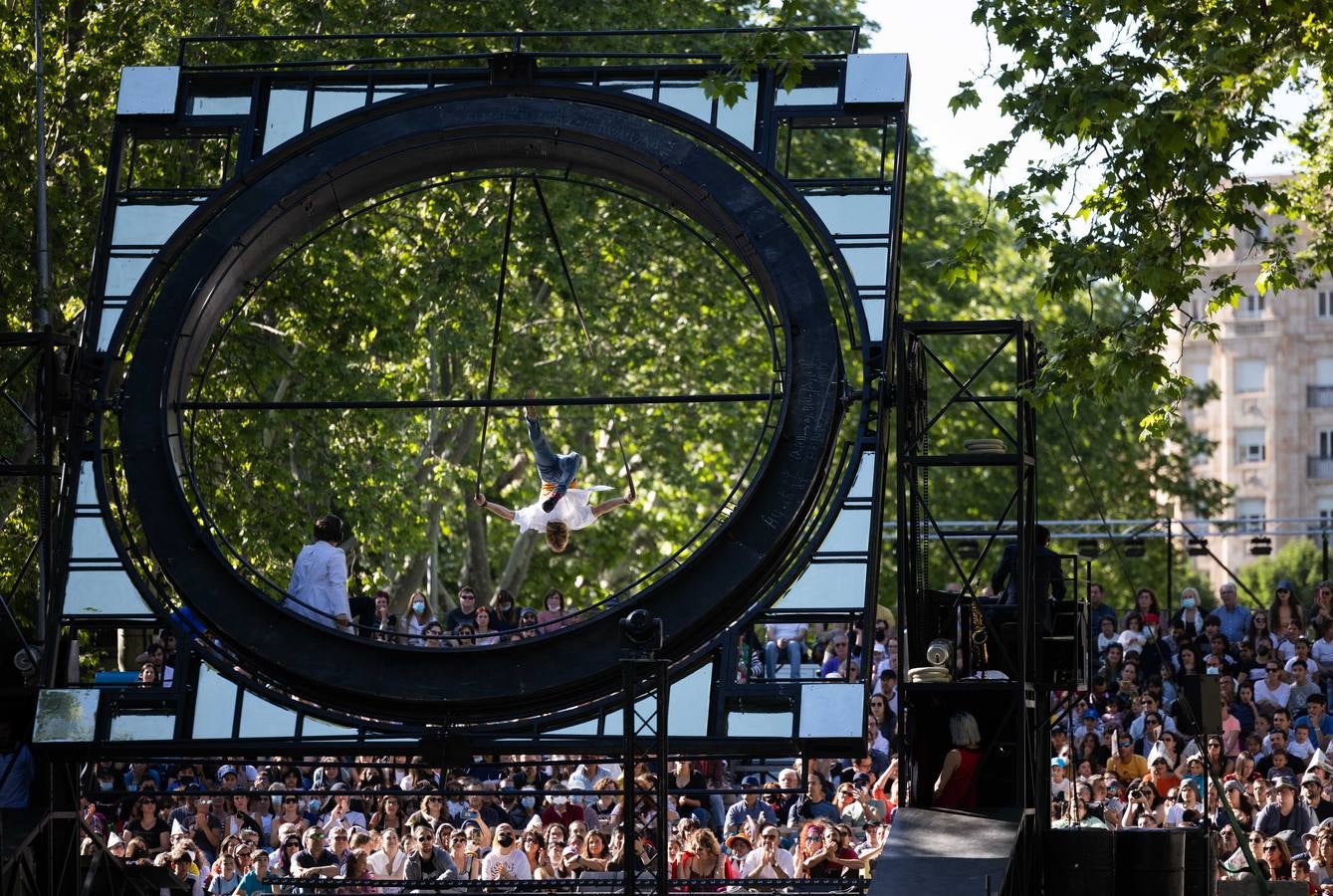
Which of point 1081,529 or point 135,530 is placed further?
point 1081,529

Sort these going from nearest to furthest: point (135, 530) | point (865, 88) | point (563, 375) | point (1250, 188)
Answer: point (865, 88) < point (1250, 188) < point (135, 530) < point (563, 375)

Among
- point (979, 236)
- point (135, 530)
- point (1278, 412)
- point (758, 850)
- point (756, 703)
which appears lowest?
point (758, 850)

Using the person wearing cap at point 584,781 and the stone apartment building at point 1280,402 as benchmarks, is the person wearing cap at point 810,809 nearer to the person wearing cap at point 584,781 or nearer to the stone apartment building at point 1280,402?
the person wearing cap at point 584,781

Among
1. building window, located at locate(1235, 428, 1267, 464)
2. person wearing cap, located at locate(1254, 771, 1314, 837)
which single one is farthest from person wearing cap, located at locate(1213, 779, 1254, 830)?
building window, located at locate(1235, 428, 1267, 464)

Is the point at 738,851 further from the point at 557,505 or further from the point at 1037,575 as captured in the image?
the point at 1037,575

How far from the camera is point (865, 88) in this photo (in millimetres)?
13672

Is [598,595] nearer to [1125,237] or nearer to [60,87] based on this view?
[60,87]

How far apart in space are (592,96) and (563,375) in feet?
57.4

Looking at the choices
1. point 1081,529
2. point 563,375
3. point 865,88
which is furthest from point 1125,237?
point 1081,529

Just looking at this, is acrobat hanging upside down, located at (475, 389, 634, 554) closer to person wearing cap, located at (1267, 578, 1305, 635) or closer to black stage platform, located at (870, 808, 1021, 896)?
black stage platform, located at (870, 808, 1021, 896)

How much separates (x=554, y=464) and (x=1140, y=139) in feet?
18.2

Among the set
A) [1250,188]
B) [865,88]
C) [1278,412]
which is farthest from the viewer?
[1278,412]

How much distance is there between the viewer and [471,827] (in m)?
16.8

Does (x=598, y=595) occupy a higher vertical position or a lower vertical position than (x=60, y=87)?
lower
